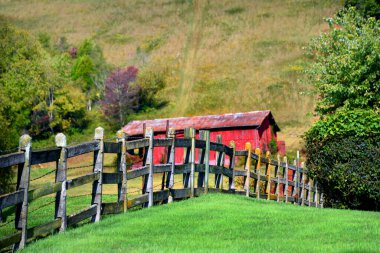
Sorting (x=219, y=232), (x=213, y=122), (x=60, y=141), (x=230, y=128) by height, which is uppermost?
(x=60, y=141)

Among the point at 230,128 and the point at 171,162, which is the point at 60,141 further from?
the point at 230,128

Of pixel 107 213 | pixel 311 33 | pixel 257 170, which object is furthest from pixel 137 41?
pixel 107 213

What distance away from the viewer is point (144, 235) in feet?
31.4

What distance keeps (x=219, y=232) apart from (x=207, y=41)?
101 m

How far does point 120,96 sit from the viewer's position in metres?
78.4

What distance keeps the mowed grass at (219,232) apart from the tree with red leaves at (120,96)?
65103 millimetres

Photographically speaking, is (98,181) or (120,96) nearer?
Result: (98,181)

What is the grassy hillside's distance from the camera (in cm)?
8244

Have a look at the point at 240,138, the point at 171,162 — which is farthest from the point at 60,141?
→ the point at 240,138

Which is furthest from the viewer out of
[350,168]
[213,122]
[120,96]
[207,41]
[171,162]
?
[207,41]

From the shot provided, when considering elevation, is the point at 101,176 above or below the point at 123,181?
above

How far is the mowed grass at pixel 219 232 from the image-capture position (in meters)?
8.50

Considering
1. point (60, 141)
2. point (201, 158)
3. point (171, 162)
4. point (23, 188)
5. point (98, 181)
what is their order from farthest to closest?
point (201, 158), point (171, 162), point (98, 181), point (60, 141), point (23, 188)

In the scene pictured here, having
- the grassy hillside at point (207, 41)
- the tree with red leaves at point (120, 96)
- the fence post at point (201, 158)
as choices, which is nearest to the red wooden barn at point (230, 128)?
the grassy hillside at point (207, 41)
